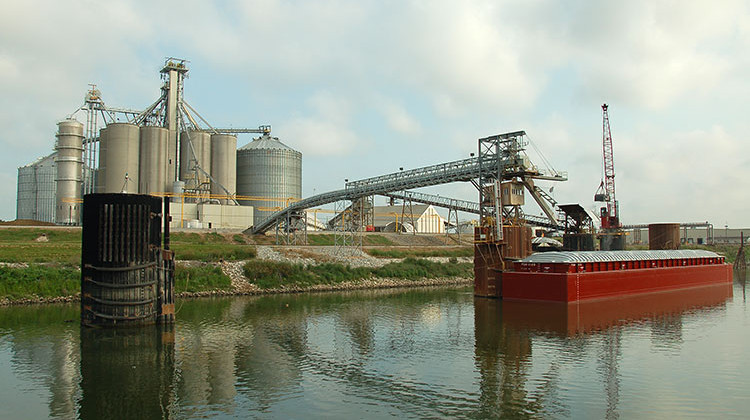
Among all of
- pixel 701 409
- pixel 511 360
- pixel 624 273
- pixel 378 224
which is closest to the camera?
pixel 701 409

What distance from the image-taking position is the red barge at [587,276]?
133ft

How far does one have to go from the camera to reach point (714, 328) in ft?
105

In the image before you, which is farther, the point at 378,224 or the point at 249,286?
the point at 378,224

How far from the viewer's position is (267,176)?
96.6 m

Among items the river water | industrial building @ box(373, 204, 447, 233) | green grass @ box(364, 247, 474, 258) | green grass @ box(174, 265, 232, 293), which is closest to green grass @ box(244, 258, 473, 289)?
green grass @ box(174, 265, 232, 293)

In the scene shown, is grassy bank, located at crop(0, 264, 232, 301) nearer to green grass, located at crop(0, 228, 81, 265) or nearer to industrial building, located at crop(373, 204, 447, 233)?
green grass, located at crop(0, 228, 81, 265)

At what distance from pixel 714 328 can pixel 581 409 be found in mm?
19789

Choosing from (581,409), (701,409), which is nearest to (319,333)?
(581,409)

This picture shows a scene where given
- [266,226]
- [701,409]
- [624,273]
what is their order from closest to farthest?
[701,409], [624,273], [266,226]

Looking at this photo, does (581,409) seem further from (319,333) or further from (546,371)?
(319,333)

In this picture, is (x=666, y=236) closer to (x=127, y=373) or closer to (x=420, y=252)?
(x=420, y=252)

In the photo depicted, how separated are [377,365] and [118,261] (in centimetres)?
1417

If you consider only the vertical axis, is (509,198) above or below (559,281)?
above

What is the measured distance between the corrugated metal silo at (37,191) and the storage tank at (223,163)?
1051 inches
